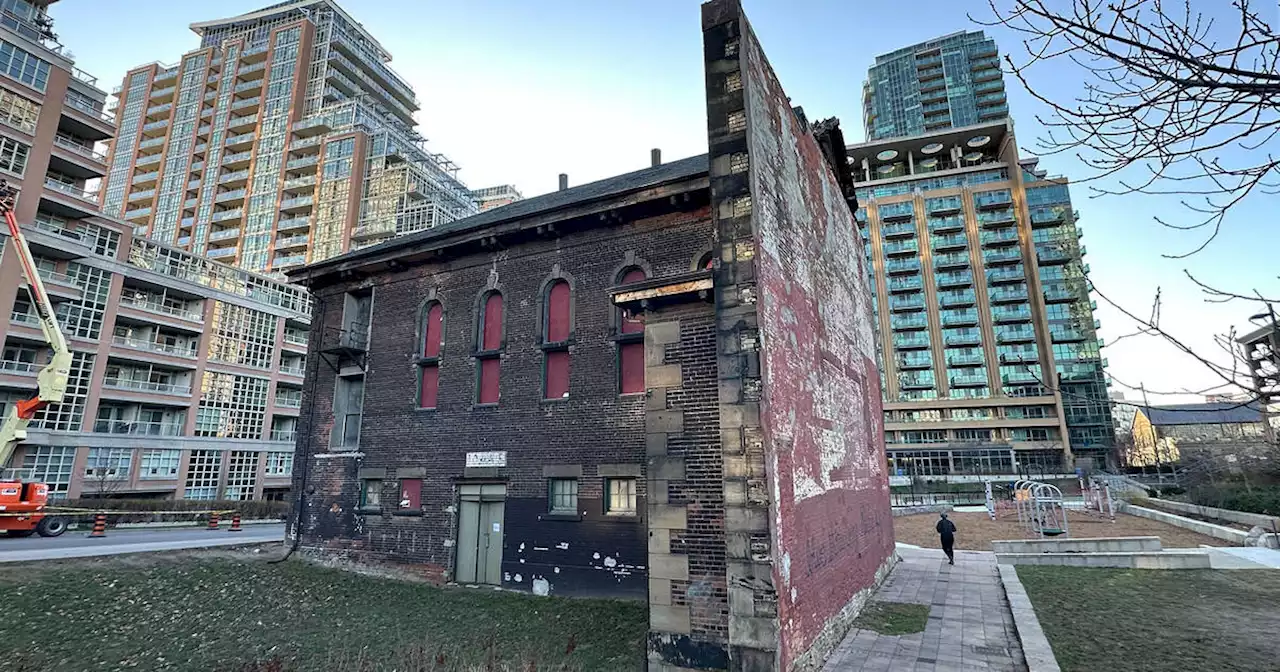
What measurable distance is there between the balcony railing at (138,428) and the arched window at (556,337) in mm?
35489

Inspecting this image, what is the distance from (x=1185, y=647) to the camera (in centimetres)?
848

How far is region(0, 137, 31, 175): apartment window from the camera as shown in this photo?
2997 centimetres

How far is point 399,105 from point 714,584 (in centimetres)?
8035

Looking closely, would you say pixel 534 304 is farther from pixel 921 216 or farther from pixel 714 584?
pixel 921 216

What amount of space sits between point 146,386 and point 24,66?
18.6 metres

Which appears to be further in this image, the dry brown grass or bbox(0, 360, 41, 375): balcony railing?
bbox(0, 360, 41, 375): balcony railing

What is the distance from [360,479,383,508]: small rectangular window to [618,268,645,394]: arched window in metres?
7.51

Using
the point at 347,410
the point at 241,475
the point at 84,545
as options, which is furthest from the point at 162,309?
the point at 347,410

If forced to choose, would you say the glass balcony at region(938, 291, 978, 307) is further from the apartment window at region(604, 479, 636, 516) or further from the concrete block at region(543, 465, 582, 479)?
the concrete block at region(543, 465, 582, 479)

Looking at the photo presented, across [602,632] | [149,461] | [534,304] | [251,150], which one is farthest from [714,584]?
[251,150]

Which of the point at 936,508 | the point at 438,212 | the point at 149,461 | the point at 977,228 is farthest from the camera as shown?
the point at 977,228

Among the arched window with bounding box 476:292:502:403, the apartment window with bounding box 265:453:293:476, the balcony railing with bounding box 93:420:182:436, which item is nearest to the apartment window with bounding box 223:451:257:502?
the apartment window with bounding box 265:453:293:476

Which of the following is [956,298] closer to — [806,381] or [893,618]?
[893,618]

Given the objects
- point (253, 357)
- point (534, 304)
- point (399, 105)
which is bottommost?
point (534, 304)
